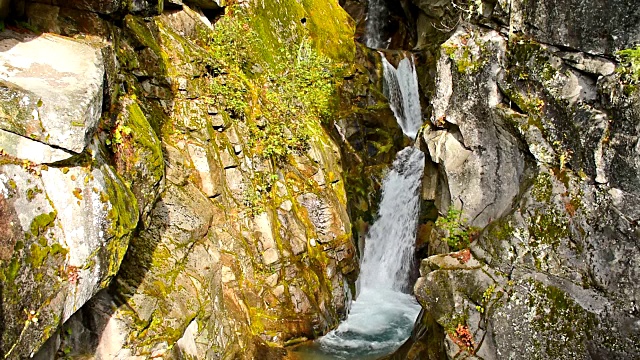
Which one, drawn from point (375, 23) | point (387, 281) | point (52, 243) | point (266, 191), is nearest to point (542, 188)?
point (266, 191)

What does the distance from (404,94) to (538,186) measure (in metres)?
10.1

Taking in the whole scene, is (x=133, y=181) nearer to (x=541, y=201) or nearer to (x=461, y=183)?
(x=461, y=183)

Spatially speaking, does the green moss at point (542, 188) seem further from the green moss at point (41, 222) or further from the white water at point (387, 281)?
the green moss at point (41, 222)

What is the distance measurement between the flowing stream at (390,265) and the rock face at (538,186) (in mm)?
2320

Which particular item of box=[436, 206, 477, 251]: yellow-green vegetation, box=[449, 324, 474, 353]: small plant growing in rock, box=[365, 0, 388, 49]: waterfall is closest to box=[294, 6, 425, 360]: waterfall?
box=[449, 324, 474, 353]: small plant growing in rock

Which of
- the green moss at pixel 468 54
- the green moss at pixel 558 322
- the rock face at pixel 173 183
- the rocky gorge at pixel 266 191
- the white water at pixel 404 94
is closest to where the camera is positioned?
the rock face at pixel 173 183

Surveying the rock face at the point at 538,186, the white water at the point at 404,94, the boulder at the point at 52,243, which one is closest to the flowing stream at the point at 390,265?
the white water at the point at 404,94

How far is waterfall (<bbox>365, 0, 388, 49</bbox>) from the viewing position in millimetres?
21266

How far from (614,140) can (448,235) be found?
3.27 m

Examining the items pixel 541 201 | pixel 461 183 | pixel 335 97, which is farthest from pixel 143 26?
pixel 541 201

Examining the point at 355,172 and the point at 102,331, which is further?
the point at 355,172

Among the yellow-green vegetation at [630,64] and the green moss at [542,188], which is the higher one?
the yellow-green vegetation at [630,64]

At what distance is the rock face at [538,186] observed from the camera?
20.2ft

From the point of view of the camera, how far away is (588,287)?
21.6ft
